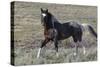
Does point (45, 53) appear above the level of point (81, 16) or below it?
below

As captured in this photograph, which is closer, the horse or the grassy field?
the grassy field

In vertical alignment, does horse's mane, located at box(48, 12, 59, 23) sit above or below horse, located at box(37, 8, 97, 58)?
above

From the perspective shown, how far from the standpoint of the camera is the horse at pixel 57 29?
2.80 m

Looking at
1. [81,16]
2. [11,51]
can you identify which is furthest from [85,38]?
[11,51]

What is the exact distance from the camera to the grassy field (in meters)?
2.64

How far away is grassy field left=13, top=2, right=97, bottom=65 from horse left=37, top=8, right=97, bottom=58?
0.05m

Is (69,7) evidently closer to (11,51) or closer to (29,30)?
(29,30)

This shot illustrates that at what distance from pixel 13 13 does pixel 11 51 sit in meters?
0.46

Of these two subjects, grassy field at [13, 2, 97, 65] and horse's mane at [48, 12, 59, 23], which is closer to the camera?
grassy field at [13, 2, 97, 65]

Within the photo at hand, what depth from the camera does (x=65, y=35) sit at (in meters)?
2.94

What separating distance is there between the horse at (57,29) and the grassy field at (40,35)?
0.16ft

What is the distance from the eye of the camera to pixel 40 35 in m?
2.77

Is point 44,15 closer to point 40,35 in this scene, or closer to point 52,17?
point 52,17

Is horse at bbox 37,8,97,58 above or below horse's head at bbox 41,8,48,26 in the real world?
below
